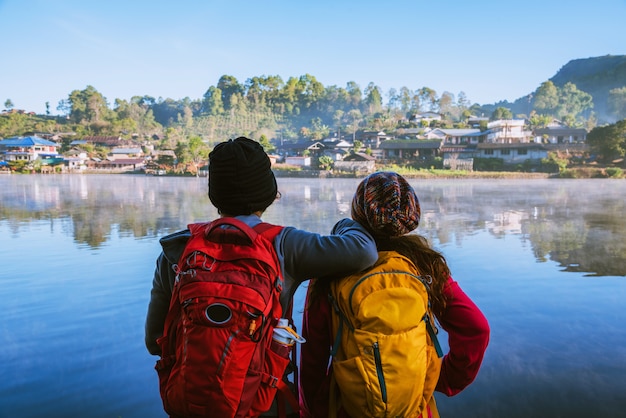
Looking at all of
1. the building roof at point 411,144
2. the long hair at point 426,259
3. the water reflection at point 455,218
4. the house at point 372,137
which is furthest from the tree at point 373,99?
the long hair at point 426,259

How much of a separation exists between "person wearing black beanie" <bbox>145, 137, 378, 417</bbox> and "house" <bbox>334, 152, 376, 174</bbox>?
2009 centimetres

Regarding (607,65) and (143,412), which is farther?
(607,65)

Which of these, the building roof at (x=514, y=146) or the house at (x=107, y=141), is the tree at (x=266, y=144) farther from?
the house at (x=107, y=141)

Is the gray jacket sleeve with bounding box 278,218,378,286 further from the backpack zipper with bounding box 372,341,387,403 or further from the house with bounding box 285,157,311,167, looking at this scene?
the house with bounding box 285,157,311,167

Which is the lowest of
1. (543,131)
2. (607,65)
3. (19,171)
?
(19,171)

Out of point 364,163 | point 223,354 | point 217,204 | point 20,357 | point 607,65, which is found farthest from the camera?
point 607,65

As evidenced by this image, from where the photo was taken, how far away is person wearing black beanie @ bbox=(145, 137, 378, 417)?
0.72m

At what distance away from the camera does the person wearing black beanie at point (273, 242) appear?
72 cm

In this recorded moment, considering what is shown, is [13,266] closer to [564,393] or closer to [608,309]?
[564,393]

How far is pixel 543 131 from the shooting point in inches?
931

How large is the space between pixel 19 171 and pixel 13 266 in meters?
22.5

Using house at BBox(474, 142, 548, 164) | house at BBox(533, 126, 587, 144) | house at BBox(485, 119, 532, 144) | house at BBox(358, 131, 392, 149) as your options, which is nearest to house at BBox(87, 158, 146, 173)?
house at BBox(358, 131, 392, 149)

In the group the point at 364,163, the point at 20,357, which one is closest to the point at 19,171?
the point at 364,163

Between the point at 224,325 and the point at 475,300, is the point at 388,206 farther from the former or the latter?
the point at 475,300
